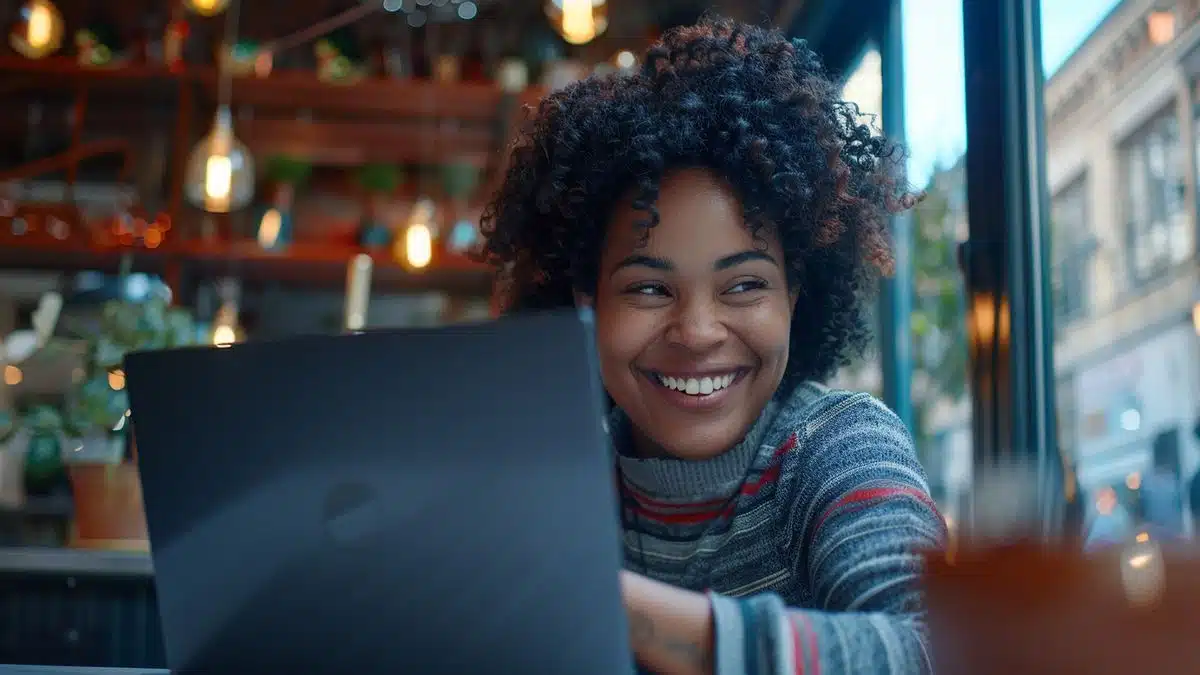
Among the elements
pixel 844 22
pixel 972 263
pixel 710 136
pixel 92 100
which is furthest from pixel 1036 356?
pixel 92 100

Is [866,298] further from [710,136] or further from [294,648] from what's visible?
[294,648]

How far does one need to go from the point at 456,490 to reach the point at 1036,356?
3.16ft

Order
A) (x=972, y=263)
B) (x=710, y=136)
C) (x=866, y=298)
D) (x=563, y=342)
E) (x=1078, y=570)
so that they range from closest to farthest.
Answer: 1. (x=1078, y=570)
2. (x=563, y=342)
3. (x=710, y=136)
4. (x=866, y=298)
5. (x=972, y=263)

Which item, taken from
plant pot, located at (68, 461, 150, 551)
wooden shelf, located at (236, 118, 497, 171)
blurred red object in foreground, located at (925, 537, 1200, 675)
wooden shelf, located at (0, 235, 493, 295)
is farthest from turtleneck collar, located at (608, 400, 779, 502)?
wooden shelf, located at (236, 118, 497, 171)

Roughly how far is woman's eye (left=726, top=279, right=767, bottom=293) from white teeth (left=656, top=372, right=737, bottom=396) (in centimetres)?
8

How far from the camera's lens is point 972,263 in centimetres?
142

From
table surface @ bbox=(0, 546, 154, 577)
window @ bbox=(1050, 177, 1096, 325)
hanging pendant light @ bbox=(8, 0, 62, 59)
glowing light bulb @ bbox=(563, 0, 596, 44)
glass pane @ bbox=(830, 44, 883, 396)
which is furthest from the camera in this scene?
Answer: hanging pendant light @ bbox=(8, 0, 62, 59)

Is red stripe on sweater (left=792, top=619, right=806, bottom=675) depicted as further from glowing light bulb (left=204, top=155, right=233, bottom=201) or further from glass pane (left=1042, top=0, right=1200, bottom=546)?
glowing light bulb (left=204, top=155, right=233, bottom=201)

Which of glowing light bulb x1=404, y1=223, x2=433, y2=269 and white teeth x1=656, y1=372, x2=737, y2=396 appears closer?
white teeth x1=656, y1=372, x2=737, y2=396

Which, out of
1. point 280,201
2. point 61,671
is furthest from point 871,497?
point 280,201

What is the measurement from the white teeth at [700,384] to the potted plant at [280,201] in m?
2.54

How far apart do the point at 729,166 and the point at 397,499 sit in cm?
53

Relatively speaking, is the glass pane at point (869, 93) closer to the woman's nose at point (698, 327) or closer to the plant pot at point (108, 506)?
the woman's nose at point (698, 327)

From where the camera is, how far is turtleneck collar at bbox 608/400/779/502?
104 centimetres
